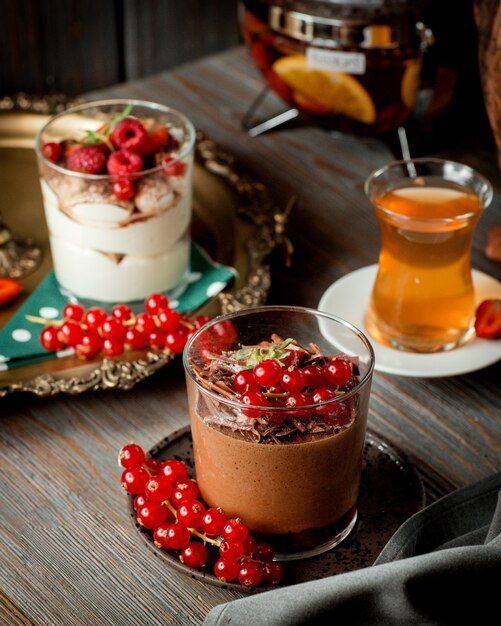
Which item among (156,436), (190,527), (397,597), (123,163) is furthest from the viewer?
(123,163)

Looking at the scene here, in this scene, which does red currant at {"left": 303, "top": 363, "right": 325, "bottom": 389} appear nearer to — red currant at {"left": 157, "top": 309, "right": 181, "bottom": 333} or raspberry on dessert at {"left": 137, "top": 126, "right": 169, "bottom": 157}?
red currant at {"left": 157, "top": 309, "right": 181, "bottom": 333}


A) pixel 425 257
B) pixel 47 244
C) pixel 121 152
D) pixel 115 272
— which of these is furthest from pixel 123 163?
pixel 425 257

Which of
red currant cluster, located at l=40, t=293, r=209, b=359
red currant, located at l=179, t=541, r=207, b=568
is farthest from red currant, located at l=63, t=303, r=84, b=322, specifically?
red currant, located at l=179, t=541, r=207, b=568

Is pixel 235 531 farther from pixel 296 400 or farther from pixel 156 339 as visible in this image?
pixel 156 339

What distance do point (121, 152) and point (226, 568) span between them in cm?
50

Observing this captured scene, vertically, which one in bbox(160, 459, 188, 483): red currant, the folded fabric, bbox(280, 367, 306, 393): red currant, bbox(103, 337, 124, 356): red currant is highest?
bbox(280, 367, 306, 393): red currant

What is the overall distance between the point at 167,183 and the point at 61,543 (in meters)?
0.42

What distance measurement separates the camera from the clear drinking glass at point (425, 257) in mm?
953

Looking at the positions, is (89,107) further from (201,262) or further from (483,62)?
(483,62)

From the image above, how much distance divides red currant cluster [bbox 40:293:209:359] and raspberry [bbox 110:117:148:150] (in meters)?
0.18

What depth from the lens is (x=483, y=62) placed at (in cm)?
119

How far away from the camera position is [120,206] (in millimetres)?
1006

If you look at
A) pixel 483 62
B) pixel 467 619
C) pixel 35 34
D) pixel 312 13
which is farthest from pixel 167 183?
pixel 35 34

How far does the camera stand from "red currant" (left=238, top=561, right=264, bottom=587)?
0.71 meters
